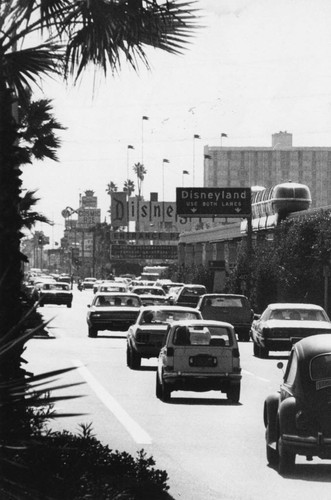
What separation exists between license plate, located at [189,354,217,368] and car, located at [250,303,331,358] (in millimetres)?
11786

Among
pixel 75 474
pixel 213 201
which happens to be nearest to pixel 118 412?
pixel 75 474

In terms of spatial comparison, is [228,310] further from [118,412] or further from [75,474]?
[75,474]

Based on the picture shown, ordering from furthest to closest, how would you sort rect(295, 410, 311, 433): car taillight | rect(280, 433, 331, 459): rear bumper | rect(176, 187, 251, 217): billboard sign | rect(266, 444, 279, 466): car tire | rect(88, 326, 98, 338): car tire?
rect(176, 187, 251, 217): billboard sign < rect(88, 326, 98, 338): car tire < rect(266, 444, 279, 466): car tire < rect(295, 410, 311, 433): car taillight < rect(280, 433, 331, 459): rear bumper

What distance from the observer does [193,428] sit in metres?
20.7

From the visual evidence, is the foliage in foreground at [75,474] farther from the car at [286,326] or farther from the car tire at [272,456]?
the car at [286,326]

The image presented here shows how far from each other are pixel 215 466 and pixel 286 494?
2482mm

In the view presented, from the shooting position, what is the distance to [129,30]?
12.1m

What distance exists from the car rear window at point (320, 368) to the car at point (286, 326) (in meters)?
21.4

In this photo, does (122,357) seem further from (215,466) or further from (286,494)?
(286,494)

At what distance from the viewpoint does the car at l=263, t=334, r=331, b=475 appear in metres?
14.7

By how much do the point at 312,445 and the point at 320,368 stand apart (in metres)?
1.05

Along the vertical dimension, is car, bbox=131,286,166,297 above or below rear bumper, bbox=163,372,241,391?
above

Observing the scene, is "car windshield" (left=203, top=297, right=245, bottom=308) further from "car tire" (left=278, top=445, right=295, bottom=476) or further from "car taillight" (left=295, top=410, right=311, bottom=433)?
"car taillight" (left=295, top=410, right=311, bottom=433)

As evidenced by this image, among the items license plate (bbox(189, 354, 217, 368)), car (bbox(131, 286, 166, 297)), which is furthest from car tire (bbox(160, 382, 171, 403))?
car (bbox(131, 286, 166, 297))
